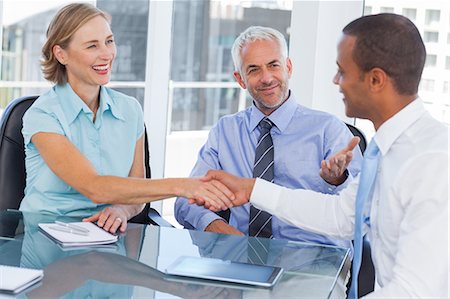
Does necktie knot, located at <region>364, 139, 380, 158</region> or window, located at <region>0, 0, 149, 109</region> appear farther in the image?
window, located at <region>0, 0, 149, 109</region>

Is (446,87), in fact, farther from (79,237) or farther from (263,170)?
(79,237)

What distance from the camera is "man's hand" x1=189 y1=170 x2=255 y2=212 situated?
258 cm

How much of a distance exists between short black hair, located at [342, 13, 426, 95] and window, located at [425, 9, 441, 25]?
4.49 feet

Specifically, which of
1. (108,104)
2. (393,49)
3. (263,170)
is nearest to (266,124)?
(263,170)

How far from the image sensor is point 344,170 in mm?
2738

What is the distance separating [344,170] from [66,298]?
1.30 metres

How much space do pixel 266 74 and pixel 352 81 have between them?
0.93 meters

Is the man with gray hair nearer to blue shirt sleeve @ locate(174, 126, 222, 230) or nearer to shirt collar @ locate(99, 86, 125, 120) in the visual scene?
blue shirt sleeve @ locate(174, 126, 222, 230)

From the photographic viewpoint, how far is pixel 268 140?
300cm

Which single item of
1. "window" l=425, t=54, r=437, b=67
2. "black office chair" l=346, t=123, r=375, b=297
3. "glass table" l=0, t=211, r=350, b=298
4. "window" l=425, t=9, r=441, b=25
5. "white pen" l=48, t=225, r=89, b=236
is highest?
"window" l=425, t=9, r=441, b=25

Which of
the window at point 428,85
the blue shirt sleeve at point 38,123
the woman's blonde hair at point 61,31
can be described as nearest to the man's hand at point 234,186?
the blue shirt sleeve at point 38,123

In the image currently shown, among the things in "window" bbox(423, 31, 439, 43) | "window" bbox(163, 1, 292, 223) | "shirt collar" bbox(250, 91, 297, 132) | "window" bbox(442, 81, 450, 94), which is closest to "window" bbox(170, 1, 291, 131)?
"window" bbox(163, 1, 292, 223)

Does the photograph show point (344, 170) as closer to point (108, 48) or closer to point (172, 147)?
point (108, 48)

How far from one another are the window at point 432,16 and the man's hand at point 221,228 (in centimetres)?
126
